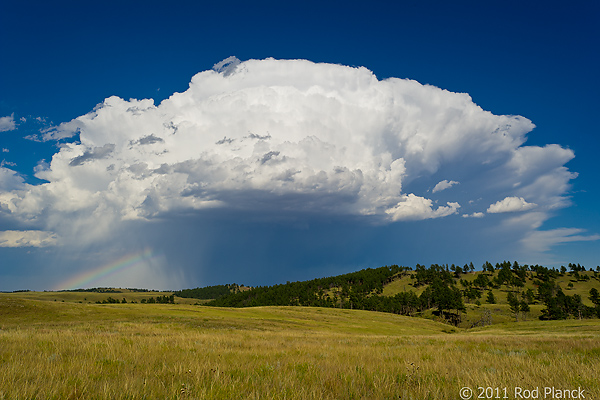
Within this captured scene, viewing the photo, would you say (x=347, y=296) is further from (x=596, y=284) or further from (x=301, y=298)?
(x=596, y=284)

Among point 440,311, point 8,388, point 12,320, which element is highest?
point 8,388

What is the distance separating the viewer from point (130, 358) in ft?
26.0

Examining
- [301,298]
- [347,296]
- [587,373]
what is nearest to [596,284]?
[347,296]

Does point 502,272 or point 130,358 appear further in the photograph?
point 502,272

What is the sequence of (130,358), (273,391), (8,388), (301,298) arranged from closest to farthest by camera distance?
(8,388) < (273,391) < (130,358) < (301,298)

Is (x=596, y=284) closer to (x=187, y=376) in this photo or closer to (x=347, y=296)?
(x=347, y=296)

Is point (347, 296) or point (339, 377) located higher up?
point (339, 377)

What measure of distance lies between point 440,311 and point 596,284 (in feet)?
402

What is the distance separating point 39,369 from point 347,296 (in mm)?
189644

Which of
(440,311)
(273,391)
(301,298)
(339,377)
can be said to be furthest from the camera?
(301,298)

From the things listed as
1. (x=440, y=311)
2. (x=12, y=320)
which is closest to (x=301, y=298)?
(x=440, y=311)

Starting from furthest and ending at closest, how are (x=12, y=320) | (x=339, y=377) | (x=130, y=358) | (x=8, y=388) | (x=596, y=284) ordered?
(x=596, y=284) < (x=12, y=320) < (x=130, y=358) < (x=339, y=377) < (x=8, y=388)

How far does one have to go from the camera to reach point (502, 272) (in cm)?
18512

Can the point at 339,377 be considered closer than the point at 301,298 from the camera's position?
Yes
